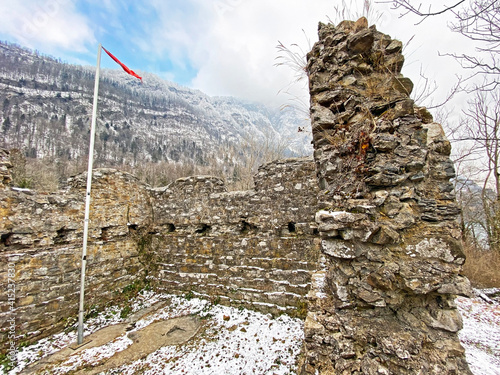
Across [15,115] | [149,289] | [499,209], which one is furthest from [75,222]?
[15,115]

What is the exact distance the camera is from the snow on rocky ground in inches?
141

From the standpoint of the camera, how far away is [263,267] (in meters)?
5.39

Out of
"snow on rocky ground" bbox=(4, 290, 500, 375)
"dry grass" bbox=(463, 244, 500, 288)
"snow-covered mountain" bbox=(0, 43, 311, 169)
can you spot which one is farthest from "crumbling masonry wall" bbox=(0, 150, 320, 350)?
"snow-covered mountain" bbox=(0, 43, 311, 169)

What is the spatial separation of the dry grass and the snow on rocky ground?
241 centimetres

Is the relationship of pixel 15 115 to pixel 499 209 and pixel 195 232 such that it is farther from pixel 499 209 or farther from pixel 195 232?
pixel 499 209

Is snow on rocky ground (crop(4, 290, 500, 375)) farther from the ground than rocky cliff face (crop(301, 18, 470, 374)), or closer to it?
closer to it

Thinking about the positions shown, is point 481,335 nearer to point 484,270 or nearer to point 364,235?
point 364,235

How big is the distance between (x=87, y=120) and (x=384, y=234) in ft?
350

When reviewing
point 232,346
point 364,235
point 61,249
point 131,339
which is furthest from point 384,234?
point 61,249

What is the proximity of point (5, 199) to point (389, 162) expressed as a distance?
22.1 ft

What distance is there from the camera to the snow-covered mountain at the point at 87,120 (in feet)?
213

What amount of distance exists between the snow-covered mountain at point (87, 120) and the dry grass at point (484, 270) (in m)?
36.5

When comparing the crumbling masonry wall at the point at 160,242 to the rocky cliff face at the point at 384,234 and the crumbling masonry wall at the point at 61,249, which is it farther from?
the rocky cliff face at the point at 384,234

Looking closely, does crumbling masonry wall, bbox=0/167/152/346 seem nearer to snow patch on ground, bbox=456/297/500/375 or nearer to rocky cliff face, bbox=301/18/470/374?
rocky cliff face, bbox=301/18/470/374
